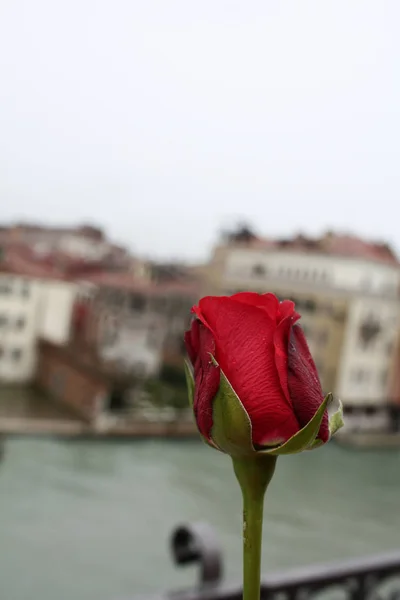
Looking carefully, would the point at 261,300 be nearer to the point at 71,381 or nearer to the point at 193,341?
the point at 193,341

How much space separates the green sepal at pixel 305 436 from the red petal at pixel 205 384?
2cm

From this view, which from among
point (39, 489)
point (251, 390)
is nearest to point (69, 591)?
point (39, 489)

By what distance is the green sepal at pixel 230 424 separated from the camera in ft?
0.54

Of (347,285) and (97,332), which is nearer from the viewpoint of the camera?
(97,332)

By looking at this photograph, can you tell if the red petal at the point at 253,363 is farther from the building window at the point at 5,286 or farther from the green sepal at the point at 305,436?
the building window at the point at 5,286

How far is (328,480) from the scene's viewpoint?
864 centimetres

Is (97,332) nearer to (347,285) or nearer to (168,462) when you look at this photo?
(168,462)

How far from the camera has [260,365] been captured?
0.56 ft

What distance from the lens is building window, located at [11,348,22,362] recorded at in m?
10.3

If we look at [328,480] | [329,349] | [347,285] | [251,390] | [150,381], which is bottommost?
[328,480]

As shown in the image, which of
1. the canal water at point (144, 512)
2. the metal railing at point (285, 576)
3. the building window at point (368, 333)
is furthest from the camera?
the building window at point (368, 333)

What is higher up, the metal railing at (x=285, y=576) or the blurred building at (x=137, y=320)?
the metal railing at (x=285, y=576)

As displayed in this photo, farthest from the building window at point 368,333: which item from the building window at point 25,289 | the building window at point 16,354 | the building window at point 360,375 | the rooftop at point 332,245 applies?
the building window at point 16,354

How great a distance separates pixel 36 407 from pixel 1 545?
3.91 metres
